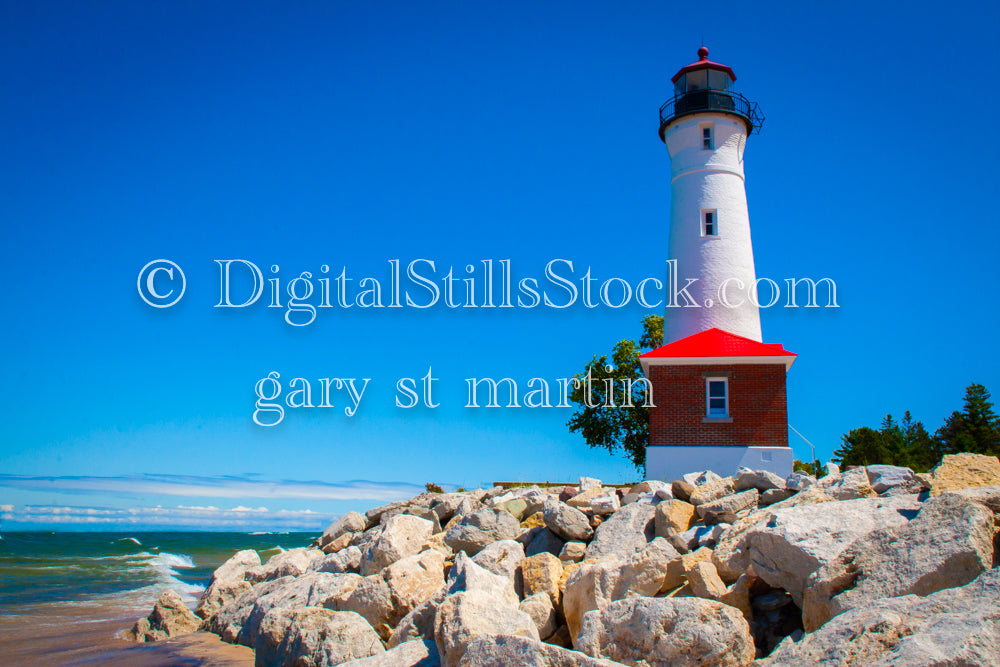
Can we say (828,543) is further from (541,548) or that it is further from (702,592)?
(541,548)

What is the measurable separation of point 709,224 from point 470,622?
18.5 meters

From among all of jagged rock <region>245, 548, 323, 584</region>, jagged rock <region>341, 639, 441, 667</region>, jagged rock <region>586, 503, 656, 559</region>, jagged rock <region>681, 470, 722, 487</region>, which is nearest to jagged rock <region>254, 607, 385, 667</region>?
jagged rock <region>341, 639, 441, 667</region>

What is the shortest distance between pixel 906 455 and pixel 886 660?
97.7 ft

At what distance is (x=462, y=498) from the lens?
14078 millimetres

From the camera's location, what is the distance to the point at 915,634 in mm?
4363

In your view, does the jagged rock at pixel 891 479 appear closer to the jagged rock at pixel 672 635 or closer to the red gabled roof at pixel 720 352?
the jagged rock at pixel 672 635

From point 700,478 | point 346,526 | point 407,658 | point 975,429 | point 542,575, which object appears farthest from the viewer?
point 975,429

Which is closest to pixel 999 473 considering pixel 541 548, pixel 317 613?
pixel 541 548

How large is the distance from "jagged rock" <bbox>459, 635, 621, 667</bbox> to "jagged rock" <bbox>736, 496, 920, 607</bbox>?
2.29 metres

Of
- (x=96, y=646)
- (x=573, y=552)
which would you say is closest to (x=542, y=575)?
(x=573, y=552)

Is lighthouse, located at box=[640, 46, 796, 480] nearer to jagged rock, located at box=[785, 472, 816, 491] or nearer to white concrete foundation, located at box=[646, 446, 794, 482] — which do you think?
white concrete foundation, located at box=[646, 446, 794, 482]

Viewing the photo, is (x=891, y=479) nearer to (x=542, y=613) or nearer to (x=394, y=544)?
(x=542, y=613)

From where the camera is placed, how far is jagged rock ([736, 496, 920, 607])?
6.41 metres

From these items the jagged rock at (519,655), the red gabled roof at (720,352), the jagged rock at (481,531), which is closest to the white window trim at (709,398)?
the red gabled roof at (720,352)
